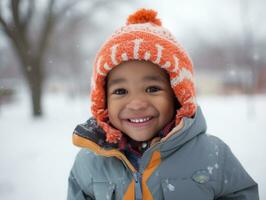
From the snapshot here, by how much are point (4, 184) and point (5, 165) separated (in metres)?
0.72

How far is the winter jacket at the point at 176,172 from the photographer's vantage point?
4.46 feet

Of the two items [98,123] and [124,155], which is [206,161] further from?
[98,123]

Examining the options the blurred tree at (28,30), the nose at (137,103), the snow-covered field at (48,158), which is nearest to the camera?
the nose at (137,103)

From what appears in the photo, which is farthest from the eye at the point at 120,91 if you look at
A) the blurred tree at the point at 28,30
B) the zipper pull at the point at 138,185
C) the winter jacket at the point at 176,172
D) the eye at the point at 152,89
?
the blurred tree at the point at 28,30

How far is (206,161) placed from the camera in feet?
4.60

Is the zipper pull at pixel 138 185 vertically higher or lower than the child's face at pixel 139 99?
lower

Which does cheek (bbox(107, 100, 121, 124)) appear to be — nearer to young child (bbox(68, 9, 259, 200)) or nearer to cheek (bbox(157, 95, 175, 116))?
young child (bbox(68, 9, 259, 200))

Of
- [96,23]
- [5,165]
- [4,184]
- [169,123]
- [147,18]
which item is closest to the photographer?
[169,123]

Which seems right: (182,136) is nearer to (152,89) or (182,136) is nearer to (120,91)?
(152,89)

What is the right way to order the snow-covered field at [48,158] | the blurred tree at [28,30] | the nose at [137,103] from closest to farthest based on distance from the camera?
the nose at [137,103] < the snow-covered field at [48,158] < the blurred tree at [28,30]

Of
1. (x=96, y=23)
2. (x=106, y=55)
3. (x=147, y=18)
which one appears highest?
(x=96, y=23)

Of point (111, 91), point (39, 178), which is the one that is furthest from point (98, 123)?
point (39, 178)

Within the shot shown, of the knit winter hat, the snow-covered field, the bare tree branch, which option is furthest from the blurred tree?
the knit winter hat

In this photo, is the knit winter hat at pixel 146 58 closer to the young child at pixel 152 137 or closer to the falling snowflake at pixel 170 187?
the young child at pixel 152 137
